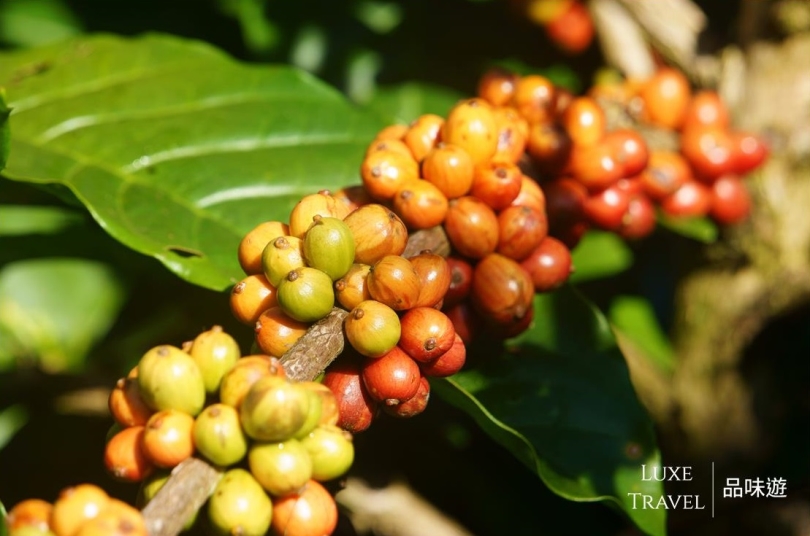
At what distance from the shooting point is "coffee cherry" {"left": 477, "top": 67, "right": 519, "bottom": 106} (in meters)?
2.07

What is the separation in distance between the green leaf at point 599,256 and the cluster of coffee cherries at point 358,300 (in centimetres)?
137

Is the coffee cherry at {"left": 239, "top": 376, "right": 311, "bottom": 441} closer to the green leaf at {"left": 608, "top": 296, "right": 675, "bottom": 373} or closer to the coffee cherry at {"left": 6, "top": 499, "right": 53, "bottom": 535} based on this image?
the coffee cherry at {"left": 6, "top": 499, "right": 53, "bottom": 535}

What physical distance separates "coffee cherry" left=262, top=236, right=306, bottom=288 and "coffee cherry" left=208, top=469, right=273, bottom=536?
12.7 inches

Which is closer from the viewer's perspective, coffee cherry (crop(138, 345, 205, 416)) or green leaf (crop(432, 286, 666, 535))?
coffee cherry (crop(138, 345, 205, 416))

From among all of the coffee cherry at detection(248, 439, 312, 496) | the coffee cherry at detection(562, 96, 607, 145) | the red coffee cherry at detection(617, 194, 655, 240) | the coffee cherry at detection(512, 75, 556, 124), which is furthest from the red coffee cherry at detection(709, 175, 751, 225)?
the coffee cherry at detection(248, 439, 312, 496)

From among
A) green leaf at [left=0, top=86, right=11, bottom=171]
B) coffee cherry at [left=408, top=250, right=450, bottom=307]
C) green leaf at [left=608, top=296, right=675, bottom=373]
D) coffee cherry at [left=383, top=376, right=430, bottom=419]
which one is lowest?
green leaf at [left=608, top=296, right=675, bottom=373]

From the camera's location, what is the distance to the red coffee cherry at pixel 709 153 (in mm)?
2332

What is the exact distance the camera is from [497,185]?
5.10 ft

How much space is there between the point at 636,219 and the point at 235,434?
1430 millimetres

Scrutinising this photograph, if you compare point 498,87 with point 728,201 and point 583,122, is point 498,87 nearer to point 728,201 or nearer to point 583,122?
point 583,122

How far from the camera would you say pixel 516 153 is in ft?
5.58

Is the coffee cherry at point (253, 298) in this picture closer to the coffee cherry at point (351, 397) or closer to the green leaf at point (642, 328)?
the coffee cherry at point (351, 397)

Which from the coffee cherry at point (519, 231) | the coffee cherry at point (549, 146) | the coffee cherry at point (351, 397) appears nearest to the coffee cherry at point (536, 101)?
the coffee cherry at point (549, 146)

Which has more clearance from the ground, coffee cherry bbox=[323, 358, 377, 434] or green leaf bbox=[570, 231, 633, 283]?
coffee cherry bbox=[323, 358, 377, 434]
